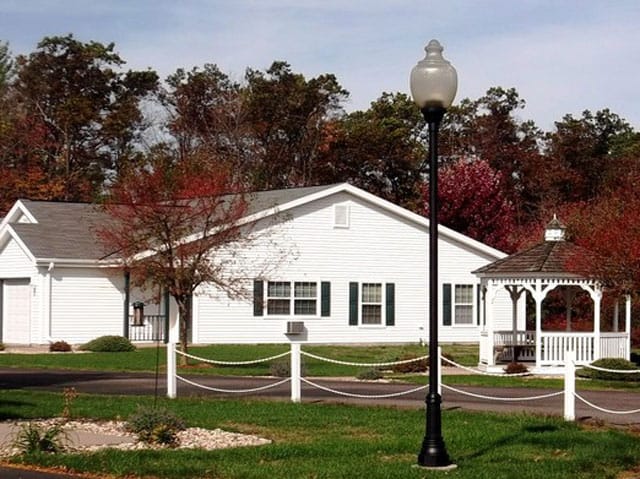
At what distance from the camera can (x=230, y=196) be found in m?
41.1

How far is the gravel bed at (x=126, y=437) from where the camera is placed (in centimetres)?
1606

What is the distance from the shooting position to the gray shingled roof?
143 ft

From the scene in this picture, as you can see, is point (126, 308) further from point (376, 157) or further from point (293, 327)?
point (376, 157)

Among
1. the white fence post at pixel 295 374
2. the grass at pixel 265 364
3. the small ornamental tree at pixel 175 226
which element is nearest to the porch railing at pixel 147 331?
the grass at pixel 265 364

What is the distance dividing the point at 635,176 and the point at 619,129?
25.4 m

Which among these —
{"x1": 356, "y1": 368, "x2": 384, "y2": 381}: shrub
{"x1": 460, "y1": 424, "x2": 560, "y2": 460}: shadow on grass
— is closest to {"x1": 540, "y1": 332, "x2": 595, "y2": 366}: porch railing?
{"x1": 356, "y1": 368, "x2": 384, "y2": 381}: shrub

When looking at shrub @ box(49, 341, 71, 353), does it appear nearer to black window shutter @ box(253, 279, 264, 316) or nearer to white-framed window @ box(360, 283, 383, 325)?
black window shutter @ box(253, 279, 264, 316)

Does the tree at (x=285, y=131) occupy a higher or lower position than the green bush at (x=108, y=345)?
higher

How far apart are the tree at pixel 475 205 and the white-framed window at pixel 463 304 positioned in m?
10.6

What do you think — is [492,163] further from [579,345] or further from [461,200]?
[579,345]

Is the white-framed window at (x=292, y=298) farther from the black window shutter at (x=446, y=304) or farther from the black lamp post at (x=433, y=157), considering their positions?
the black lamp post at (x=433, y=157)

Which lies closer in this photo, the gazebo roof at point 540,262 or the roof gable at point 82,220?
the gazebo roof at point 540,262

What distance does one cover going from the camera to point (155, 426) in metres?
16.7

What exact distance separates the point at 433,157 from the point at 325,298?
32490mm
